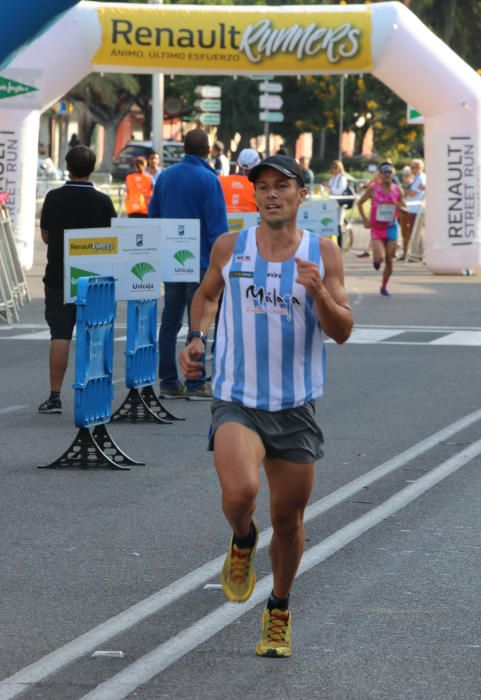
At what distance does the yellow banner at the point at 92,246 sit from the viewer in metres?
10.5

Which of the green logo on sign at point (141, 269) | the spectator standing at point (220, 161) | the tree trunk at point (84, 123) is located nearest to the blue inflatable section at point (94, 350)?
the green logo on sign at point (141, 269)

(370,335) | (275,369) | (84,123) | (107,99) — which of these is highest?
(107,99)

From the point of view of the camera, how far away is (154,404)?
1241cm

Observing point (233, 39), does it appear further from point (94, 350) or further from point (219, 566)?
point (219, 566)

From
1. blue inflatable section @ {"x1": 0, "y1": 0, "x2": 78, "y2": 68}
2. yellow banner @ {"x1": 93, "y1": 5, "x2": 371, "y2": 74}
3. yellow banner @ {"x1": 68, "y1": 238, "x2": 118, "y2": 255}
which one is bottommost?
yellow banner @ {"x1": 68, "y1": 238, "x2": 118, "y2": 255}

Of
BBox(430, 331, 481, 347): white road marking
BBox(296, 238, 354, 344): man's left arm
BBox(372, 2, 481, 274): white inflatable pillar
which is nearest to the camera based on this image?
BBox(296, 238, 354, 344): man's left arm

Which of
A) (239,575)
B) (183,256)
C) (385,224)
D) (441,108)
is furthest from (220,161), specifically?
(239,575)

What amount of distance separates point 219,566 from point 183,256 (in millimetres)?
6121

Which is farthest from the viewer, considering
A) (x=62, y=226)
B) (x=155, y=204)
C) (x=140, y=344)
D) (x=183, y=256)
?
(x=155, y=204)

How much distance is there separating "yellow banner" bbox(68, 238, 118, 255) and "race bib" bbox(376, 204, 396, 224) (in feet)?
40.8

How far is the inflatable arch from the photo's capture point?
→ 25125 millimetres

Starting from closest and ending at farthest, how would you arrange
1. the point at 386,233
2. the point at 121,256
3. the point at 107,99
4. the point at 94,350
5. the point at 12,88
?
the point at 94,350, the point at 121,256, the point at 12,88, the point at 386,233, the point at 107,99

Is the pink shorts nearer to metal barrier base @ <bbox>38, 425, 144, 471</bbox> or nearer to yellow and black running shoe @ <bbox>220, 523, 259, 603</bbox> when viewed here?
metal barrier base @ <bbox>38, 425, 144, 471</bbox>

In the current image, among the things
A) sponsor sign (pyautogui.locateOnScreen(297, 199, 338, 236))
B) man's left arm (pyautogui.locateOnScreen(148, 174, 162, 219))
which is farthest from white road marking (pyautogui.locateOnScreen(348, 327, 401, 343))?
man's left arm (pyautogui.locateOnScreen(148, 174, 162, 219))
